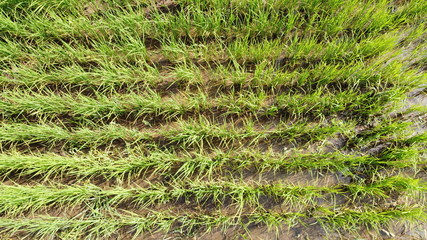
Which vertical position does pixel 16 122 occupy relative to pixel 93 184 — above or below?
above

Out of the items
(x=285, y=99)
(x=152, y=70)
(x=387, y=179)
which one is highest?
(x=152, y=70)

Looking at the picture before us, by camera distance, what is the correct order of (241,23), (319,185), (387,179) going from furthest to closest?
1. (241,23)
2. (319,185)
3. (387,179)

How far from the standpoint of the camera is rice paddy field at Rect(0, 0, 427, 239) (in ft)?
5.81

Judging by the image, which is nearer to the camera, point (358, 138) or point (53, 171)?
point (358, 138)

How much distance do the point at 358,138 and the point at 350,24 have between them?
2.98ft

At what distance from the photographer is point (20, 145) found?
1973 millimetres

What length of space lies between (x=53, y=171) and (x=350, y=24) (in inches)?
104

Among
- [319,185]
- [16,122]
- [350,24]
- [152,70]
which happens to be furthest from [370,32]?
[16,122]

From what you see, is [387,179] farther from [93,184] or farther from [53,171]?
[53,171]

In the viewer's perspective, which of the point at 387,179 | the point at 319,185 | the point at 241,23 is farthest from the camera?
the point at 241,23

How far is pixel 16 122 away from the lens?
1974 millimetres

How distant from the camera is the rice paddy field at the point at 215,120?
177 cm

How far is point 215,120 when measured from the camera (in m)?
1.93

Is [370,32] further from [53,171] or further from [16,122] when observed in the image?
[16,122]
